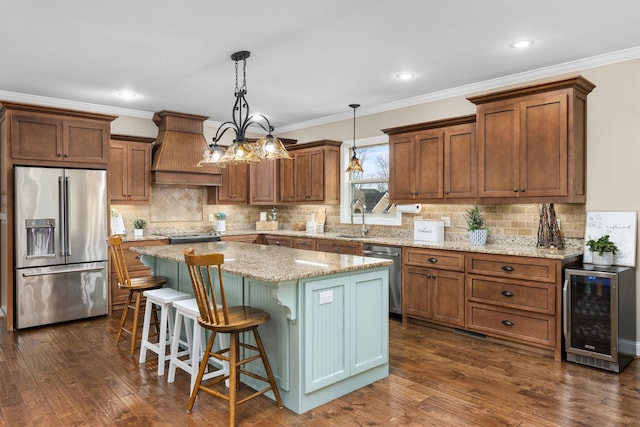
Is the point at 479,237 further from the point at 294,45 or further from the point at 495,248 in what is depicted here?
the point at 294,45

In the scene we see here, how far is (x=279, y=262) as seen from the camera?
3.16 m

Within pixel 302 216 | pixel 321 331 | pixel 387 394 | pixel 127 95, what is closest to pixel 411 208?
pixel 302 216

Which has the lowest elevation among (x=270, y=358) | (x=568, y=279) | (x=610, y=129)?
(x=270, y=358)

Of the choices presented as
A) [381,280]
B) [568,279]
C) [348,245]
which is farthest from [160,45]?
[568,279]

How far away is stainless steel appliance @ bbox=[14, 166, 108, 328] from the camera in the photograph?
462 centimetres

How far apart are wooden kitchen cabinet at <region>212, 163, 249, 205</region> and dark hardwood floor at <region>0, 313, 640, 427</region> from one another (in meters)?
3.16

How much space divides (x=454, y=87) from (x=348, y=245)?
2.26m

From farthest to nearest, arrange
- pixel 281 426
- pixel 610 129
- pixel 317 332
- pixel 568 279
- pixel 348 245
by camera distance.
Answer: pixel 348 245 < pixel 610 129 < pixel 568 279 < pixel 317 332 < pixel 281 426

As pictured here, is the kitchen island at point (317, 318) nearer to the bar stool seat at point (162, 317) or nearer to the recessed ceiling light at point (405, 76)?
the bar stool seat at point (162, 317)

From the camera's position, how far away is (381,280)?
10.7 ft

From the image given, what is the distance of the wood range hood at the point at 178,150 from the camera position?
5.98 m

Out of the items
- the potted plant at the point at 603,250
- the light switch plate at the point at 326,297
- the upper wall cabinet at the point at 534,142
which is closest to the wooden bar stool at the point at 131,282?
the light switch plate at the point at 326,297

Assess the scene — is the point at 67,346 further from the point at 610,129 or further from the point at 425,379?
the point at 610,129

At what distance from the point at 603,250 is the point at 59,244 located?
550cm
